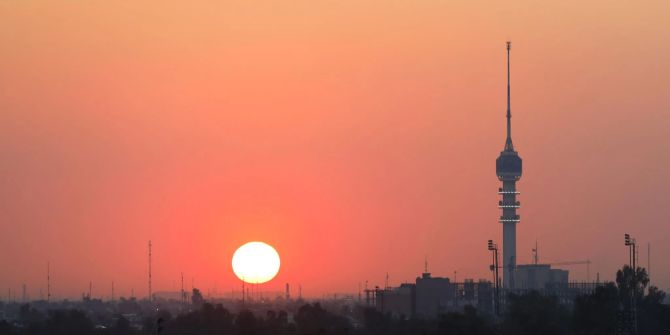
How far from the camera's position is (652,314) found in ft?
536

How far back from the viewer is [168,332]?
15100 cm

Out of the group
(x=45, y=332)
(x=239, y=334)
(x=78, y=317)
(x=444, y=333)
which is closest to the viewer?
(x=444, y=333)

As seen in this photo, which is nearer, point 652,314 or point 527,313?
point 527,313

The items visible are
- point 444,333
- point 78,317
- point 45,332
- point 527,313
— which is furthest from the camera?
point 78,317

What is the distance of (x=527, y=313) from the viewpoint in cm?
14588

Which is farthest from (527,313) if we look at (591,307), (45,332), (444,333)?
(45,332)

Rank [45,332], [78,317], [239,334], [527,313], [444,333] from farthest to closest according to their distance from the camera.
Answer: [78,317] → [45,332] → [527,313] → [239,334] → [444,333]

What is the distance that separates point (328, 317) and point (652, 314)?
121 feet

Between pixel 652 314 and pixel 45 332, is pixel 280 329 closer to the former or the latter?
pixel 45 332

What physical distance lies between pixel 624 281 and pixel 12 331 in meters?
72.6

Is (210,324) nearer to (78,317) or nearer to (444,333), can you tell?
(78,317)

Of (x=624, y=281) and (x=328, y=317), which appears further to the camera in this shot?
(x=624, y=281)

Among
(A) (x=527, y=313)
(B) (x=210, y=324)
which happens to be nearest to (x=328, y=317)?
(B) (x=210, y=324)

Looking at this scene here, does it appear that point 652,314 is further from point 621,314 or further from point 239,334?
point 239,334
